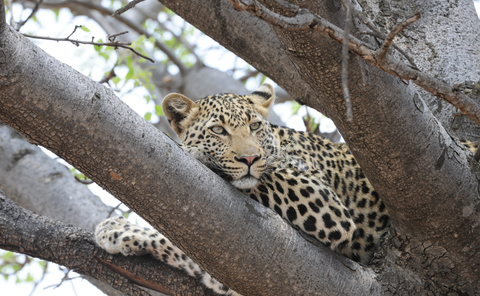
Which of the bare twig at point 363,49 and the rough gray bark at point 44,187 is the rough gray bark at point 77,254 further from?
the bare twig at point 363,49

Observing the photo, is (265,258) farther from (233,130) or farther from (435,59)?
(435,59)

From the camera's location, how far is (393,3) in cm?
508

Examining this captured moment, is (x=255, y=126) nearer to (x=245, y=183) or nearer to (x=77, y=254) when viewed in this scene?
(x=245, y=183)

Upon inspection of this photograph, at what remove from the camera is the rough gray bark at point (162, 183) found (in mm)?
2520

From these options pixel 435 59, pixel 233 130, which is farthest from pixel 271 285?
pixel 435 59

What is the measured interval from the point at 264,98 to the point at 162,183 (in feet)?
9.34

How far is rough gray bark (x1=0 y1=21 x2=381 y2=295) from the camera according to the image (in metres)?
2.52

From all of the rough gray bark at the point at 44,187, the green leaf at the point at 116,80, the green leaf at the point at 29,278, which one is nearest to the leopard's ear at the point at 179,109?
the rough gray bark at the point at 44,187

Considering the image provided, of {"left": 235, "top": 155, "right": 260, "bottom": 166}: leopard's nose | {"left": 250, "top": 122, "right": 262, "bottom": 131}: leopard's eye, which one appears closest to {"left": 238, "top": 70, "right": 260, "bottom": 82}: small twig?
{"left": 250, "top": 122, "right": 262, "bottom": 131}: leopard's eye

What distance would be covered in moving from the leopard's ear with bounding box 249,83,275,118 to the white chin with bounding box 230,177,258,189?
4.35ft

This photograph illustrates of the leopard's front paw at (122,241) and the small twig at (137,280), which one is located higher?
the leopard's front paw at (122,241)

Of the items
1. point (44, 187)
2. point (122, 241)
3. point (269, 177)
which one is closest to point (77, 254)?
point (122, 241)

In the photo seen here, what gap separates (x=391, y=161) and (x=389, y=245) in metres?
0.98

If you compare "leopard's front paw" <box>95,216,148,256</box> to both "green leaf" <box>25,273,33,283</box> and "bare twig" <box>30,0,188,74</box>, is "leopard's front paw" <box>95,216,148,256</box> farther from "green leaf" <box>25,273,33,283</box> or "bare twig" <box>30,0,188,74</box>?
"bare twig" <box>30,0,188,74</box>
